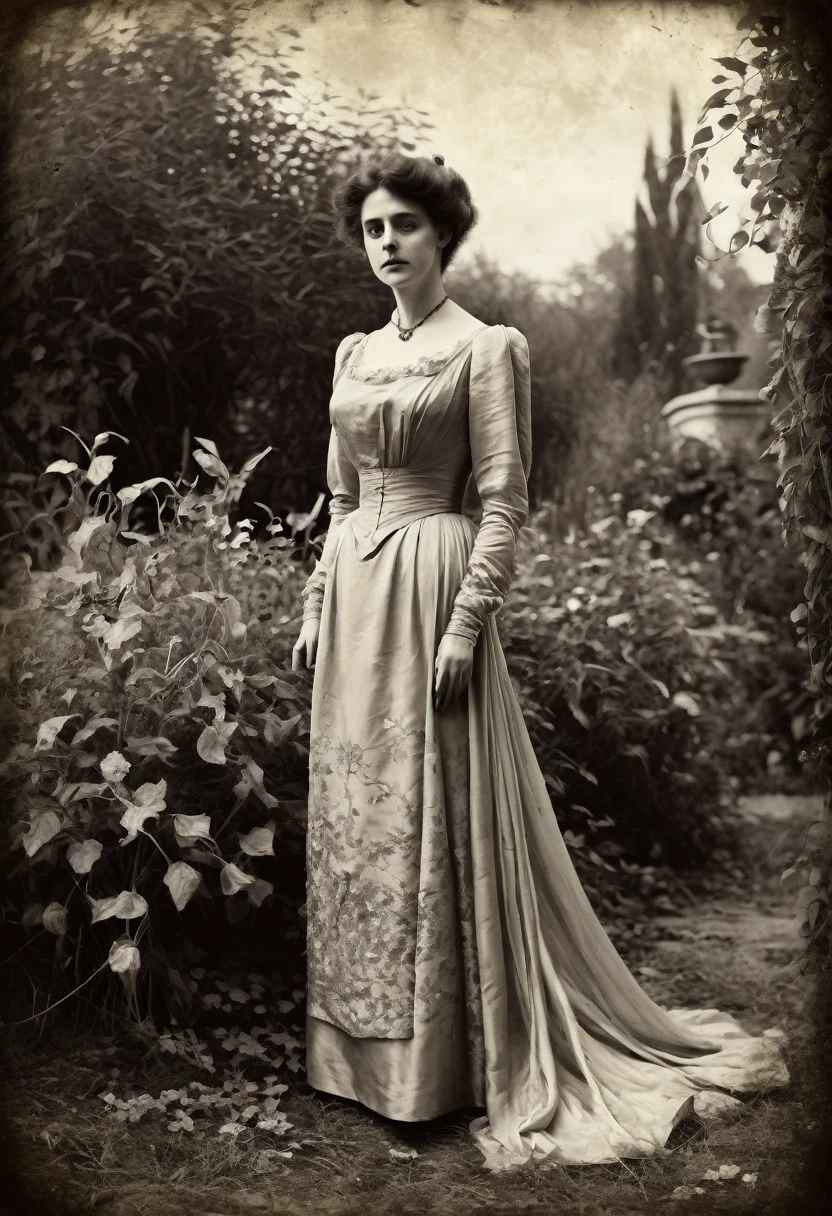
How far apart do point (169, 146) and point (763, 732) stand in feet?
13.1

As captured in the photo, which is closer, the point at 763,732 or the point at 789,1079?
the point at 789,1079

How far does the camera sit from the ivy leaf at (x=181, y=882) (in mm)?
2514

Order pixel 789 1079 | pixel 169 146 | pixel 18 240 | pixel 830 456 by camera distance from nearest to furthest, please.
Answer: pixel 830 456
pixel 789 1079
pixel 18 240
pixel 169 146

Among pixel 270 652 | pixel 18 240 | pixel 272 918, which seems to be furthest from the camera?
pixel 18 240

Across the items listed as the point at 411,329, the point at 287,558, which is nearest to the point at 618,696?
the point at 287,558

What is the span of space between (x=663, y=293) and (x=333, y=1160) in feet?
17.9

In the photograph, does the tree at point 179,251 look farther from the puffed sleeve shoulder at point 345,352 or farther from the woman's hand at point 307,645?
the woman's hand at point 307,645

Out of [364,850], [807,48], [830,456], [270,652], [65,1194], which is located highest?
[807,48]

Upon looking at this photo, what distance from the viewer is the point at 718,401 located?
6336 millimetres

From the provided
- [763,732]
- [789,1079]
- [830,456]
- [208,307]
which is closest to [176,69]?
[208,307]

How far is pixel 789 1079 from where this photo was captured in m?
2.60

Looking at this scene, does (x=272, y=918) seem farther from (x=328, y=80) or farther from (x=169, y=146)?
(x=328, y=80)

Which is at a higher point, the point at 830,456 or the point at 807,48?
the point at 807,48

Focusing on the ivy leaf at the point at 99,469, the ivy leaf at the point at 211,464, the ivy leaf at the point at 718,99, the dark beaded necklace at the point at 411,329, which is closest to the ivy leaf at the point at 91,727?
the ivy leaf at the point at 99,469
